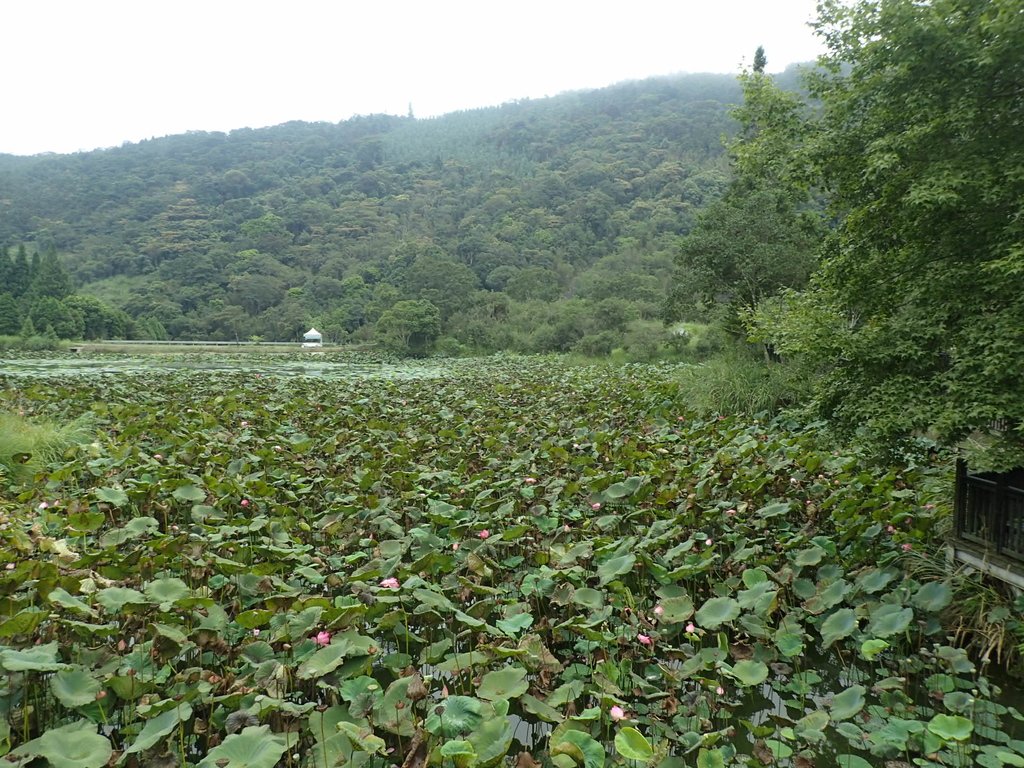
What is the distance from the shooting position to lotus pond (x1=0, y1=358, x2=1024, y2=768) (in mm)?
2449

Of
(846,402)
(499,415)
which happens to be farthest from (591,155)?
(846,402)

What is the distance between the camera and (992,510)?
11.8 ft

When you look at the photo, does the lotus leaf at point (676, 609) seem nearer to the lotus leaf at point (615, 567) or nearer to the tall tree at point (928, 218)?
the lotus leaf at point (615, 567)

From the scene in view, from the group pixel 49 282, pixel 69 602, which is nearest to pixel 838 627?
pixel 69 602

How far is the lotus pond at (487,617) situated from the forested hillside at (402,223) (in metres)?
21.0

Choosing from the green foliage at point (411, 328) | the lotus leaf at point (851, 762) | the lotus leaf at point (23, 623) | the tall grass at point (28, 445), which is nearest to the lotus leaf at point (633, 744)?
the lotus leaf at point (851, 762)

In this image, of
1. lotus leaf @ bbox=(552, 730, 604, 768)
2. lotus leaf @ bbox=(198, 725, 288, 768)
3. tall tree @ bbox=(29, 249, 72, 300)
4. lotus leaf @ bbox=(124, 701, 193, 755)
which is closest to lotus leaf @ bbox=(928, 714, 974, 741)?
lotus leaf @ bbox=(552, 730, 604, 768)

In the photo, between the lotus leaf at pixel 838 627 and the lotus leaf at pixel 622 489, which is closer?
the lotus leaf at pixel 838 627

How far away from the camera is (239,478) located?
5859 mm

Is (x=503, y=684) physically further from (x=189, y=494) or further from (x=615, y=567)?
(x=189, y=494)

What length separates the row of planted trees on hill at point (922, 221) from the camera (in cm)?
323

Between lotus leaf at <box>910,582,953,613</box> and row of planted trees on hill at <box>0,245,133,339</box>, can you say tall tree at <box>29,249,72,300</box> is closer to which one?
A: row of planted trees on hill at <box>0,245,133,339</box>

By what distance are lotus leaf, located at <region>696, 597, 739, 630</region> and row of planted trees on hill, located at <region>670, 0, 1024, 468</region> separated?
4.14 ft

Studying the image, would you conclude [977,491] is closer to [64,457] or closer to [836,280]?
[836,280]
